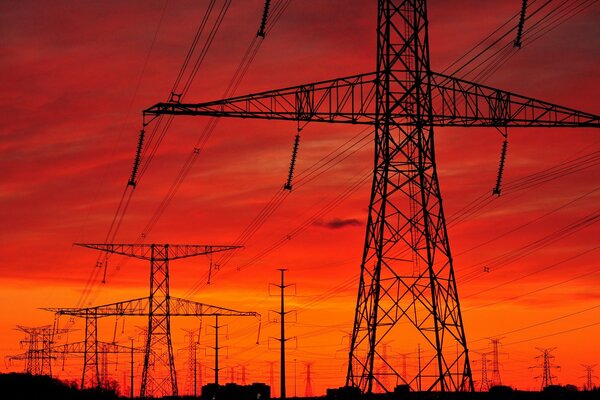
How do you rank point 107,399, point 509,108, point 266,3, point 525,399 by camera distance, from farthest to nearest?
1. point 107,399
2. point 525,399
3. point 509,108
4. point 266,3

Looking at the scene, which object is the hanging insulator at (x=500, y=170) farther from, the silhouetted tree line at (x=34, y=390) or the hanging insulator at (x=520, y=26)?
the silhouetted tree line at (x=34, y=390)

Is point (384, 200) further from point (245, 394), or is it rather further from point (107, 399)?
point (107, 399)

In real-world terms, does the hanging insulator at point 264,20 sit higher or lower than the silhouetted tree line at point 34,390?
higher

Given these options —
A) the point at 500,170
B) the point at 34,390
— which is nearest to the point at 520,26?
the point at 500,170

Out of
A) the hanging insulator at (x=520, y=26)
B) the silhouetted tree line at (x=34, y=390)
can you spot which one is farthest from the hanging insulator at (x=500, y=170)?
the silhouetted tree line at (x=34, y=390)

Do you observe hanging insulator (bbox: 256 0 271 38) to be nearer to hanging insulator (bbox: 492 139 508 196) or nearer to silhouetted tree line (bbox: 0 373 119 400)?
hanging insulator (bbox: 492 139 508 196)

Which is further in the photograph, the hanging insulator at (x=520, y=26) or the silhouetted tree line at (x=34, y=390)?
the silhouetted tree line at (x=34, y=390)

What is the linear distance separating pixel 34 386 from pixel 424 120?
69719 mm

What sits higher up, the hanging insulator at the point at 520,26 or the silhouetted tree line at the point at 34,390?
the hanging insulator at the point at 520,26

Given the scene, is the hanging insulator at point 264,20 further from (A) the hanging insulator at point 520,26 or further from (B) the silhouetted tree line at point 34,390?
(B) the silhouetted tree line at point 34,390

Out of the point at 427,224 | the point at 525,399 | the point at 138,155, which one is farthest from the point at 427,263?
the point at 525,399

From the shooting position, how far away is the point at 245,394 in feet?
367

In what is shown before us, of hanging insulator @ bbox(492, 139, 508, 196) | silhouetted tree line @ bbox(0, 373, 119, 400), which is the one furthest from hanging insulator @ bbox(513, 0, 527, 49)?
silhouetted tree line @ bbox(0, 373, 119, 400)

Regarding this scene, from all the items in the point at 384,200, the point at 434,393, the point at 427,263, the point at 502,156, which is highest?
the point at 502,156
